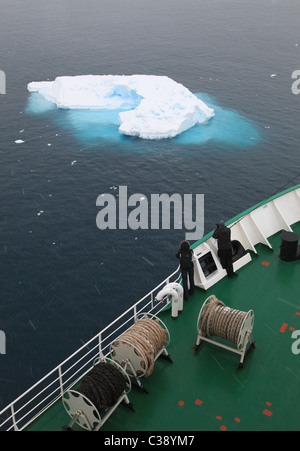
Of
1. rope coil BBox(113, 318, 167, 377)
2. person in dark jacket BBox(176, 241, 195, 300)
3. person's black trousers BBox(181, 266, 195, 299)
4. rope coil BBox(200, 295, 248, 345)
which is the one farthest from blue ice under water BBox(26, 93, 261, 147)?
rope coil BBox(113, 318, 167, 377)

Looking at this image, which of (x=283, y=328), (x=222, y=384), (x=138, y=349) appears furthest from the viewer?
(x=283, y=328)

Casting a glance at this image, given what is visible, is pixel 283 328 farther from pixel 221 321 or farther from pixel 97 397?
pixel 97 397

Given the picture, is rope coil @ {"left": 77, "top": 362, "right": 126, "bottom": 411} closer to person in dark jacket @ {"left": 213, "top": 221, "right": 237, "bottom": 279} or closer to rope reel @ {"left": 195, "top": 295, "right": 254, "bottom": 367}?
rope reel @ {"left": 195, "top": 295, "right": 254, "bottom": 367}

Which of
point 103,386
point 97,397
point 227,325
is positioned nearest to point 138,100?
point 227,325

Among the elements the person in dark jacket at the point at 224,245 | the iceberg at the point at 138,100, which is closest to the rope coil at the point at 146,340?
the person in dark jacket at the point at 224,245

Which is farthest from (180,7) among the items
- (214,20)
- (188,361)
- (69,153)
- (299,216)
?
(188,361)

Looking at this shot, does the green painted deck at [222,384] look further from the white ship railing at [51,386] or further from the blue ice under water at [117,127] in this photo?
the blue ice under water at [117,127]

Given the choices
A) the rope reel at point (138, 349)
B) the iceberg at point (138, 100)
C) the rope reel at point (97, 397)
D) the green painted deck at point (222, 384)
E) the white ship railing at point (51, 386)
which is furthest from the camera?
the iceberg at point (138, 100)
